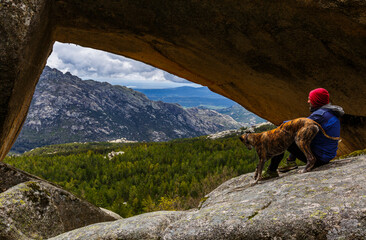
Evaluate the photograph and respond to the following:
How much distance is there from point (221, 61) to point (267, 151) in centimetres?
587

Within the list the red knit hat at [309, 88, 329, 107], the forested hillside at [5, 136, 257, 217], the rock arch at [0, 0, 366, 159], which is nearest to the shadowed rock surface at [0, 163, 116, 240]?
the rock arch at [0, 0, 366, 159]

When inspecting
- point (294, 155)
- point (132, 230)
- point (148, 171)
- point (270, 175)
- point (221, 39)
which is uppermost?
point (221, 39)

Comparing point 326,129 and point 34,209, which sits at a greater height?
point 326,129

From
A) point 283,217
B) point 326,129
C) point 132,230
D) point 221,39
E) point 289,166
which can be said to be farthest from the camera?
point 221,39

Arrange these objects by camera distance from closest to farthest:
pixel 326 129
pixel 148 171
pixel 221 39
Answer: pixel 326 129 < pixel 221 39 < pixel 148 171

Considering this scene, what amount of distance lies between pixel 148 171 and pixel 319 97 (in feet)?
229

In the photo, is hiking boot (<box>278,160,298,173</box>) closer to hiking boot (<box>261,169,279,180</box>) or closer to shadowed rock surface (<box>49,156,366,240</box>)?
hiking boot (<box>261,169,279,180</box>)

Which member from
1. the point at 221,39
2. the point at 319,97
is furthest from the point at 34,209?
the point at 221,39

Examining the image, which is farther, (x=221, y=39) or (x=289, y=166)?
(x=221, y=39)

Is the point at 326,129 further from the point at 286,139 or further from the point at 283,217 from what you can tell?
the point at 283,217

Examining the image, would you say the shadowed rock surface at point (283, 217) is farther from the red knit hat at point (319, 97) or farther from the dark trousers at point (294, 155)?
the red knit hat at point (319, 97)

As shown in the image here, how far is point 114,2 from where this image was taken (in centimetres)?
947

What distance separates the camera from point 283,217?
13.9 feet

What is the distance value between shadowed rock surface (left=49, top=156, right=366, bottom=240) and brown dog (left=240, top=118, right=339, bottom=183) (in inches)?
29.4
